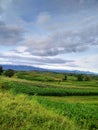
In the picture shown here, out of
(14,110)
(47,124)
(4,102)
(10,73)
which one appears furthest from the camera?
(10,73)

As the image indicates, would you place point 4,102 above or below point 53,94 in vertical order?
above

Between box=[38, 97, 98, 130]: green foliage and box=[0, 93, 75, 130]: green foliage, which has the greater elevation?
box=[0, 93, 75, 130]: green foliage

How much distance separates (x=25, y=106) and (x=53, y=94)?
44.2 meters

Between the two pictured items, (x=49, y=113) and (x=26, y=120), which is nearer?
(x=26, y=120)

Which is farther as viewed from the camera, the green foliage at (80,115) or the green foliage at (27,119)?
the green foliage at (80,115)

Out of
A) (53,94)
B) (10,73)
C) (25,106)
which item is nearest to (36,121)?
(25,106)

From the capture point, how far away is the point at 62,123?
976 centimetres

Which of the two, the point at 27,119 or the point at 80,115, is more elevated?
the point at 27,119

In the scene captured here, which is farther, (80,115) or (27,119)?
(80,115)

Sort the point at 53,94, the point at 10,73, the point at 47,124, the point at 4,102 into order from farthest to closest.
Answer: the point at 10,73
the point at 53,94
the point at 4,102
the point at 47,124

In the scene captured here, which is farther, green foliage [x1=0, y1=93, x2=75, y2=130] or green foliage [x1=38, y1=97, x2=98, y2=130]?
green foliage [x1=38, y1=97, x2=98, y2=130]

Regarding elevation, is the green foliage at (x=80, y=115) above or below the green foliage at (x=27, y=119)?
below

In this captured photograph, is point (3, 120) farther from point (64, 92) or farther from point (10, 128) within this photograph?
point (64, 92)

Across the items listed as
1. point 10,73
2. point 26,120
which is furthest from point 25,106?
point 10,73
